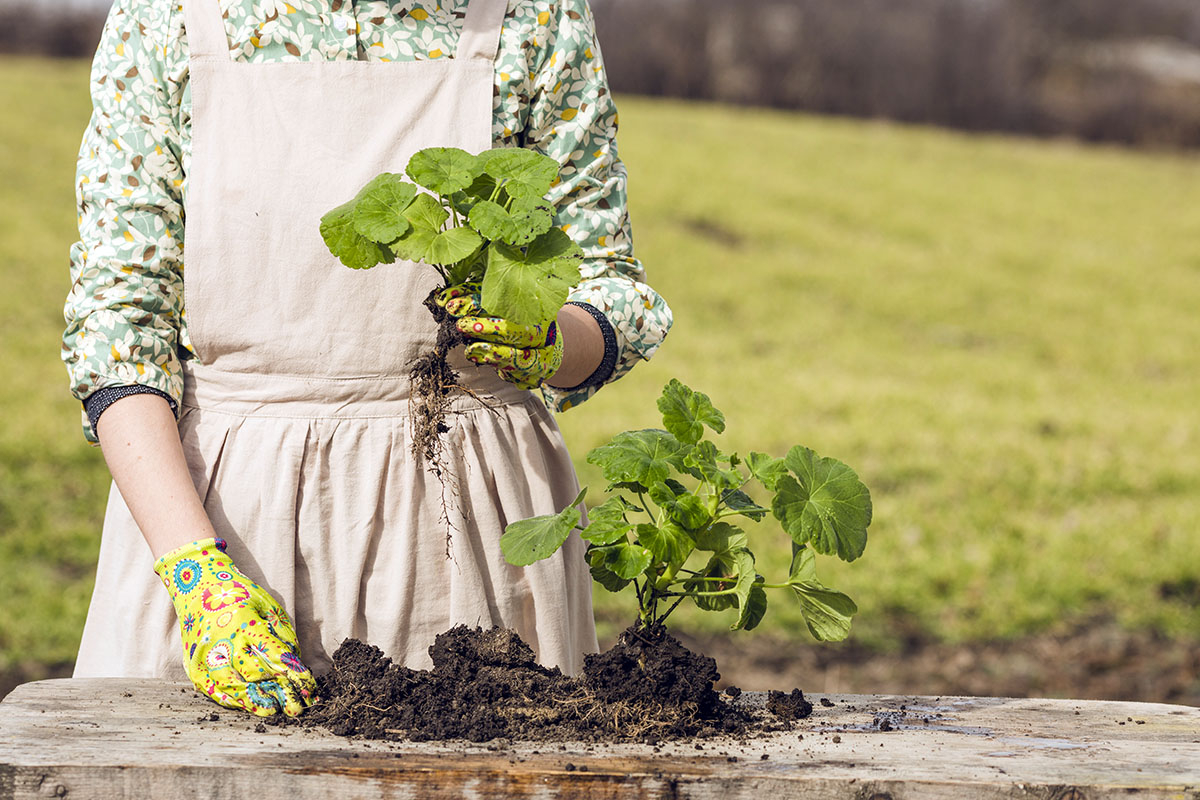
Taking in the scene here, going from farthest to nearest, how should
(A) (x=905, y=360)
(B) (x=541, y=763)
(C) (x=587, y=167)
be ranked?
(A) (x=905, y=360)
(C) (x=587, y=167)
(B) (x=541, y=763)

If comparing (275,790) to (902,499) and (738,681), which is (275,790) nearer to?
(738,681)

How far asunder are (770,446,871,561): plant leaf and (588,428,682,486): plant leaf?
15 centimetres

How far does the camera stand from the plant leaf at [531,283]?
4.59 feet

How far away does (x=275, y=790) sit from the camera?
128 cm

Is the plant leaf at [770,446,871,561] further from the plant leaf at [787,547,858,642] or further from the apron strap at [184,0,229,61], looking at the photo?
the apron strap at [184,0,229,61]

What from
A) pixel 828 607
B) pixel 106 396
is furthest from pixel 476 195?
pixel 828 607

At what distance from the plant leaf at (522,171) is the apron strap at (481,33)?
A: 343 millimetres

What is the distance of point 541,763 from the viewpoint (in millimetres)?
1313

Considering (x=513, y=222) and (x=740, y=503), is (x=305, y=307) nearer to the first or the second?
(x=513, y=222)

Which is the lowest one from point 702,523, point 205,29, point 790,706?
point 790,706

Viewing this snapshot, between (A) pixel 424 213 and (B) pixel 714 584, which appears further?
(B) pixel 714 584

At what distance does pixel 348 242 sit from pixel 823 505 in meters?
0.72

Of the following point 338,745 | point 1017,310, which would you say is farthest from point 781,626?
point 1017,310

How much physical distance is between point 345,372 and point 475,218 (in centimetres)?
44
